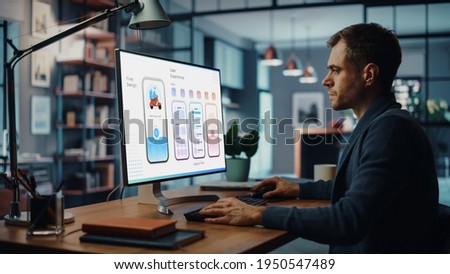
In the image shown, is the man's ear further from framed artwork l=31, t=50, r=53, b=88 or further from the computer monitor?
framed artwork l=31, t=50, r=53, b=88

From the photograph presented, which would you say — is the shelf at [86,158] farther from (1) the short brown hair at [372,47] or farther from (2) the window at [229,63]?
(1) the short brown hair at [372,47]

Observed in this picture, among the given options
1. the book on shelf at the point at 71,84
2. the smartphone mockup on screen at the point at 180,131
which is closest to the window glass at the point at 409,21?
the book on shelf at the point at 71,84

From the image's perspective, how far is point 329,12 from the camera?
807 centimetres

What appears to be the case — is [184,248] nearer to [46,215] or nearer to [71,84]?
[46,215]

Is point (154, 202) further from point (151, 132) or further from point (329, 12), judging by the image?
point (329, 12)

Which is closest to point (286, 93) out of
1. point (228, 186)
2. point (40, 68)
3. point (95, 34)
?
point (95, 34)

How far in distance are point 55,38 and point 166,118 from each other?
0.38 m

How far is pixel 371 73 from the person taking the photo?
4.40ft

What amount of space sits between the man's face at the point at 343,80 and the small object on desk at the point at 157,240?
576 mm

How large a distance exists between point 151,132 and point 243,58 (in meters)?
9.50

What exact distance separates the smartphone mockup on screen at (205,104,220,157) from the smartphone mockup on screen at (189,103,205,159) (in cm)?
5

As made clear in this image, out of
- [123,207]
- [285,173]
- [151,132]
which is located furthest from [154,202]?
[285,173]

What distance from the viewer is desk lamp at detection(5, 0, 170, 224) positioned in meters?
1.27

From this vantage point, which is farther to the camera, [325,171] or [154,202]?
[325,171]
